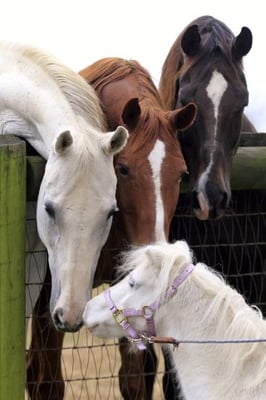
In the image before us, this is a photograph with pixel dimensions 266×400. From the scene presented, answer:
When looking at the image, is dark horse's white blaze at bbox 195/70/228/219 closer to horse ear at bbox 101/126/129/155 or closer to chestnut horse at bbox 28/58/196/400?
chestnut horse at bbox 28/58/196/400

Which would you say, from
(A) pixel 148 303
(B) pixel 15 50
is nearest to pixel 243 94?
(B) pixel 15 50

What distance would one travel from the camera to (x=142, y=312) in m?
2.67

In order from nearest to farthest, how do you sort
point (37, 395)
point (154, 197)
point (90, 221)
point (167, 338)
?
point (167, 338), point (90, 221), point (154, 197), point (37, 395)

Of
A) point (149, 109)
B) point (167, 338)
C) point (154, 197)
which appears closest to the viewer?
point (167, 338)

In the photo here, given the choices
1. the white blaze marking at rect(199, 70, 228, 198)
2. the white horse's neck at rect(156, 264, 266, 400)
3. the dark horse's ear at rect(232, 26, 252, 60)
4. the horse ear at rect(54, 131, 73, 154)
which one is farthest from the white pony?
the dark horse's ear at rect(232, 26, 252, 60)

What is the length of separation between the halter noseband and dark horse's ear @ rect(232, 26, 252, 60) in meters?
1.56

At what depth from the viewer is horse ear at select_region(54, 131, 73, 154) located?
2.78m

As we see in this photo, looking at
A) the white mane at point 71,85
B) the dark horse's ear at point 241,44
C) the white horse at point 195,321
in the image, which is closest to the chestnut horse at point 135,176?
the white mane at point 71,85

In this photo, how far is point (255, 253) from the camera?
12.8 ft

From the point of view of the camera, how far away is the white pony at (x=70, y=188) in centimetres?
277

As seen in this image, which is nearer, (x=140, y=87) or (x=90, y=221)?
(x=90, y=221)

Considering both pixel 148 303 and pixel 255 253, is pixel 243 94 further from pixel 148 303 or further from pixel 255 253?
pixel 148 303

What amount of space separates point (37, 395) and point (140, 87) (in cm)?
144

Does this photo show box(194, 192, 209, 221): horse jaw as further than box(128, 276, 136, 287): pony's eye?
Yes
